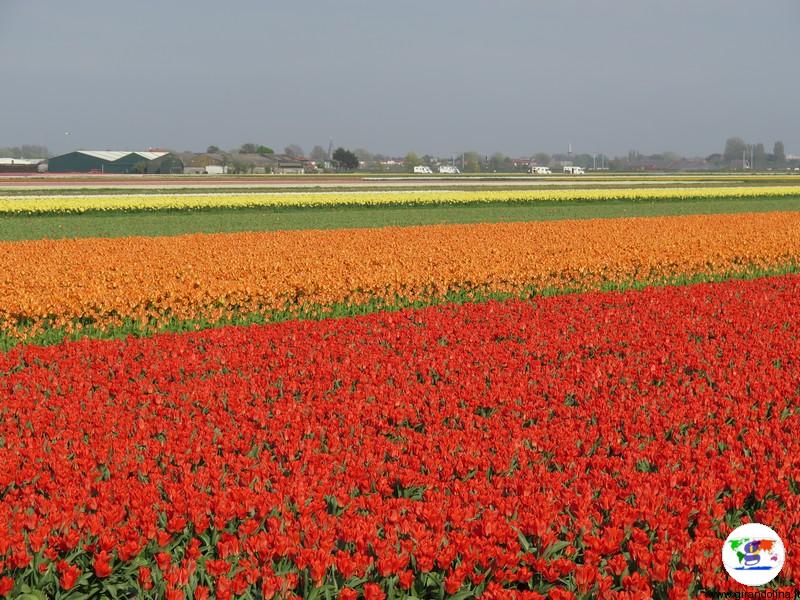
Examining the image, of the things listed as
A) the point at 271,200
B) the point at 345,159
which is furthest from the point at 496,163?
the point at 271,200

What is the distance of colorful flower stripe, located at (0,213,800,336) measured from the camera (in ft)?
40.0

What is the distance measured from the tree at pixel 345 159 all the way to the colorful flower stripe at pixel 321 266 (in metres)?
119

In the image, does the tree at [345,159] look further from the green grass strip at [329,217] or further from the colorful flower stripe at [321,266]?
the colorful flower stripe at [321,266]

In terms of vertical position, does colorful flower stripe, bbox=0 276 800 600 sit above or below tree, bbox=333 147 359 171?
below

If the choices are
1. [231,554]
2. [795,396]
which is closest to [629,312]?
[795,396]

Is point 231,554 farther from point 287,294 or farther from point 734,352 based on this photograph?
point 287,294

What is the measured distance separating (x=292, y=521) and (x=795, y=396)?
463 centimetres

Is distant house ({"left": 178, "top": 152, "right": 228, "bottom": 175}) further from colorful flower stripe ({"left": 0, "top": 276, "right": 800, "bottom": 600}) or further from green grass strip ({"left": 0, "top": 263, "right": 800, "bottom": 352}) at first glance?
colorful flower stripe ({"left": 0, "top": 276, "right": 800, "bottom": 600})

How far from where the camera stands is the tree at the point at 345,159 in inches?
5536

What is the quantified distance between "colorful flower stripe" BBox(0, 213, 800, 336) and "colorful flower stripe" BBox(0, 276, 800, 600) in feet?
11.0

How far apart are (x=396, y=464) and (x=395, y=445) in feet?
1.37

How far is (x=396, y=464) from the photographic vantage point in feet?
16.8

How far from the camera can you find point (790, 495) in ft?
15.6

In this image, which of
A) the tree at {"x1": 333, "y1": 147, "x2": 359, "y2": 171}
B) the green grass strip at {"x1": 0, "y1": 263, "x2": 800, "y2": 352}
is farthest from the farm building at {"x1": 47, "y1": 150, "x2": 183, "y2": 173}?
the green grass strip at {"x1": 0, "y1": 263, "x2": 800, "y2": 352}
